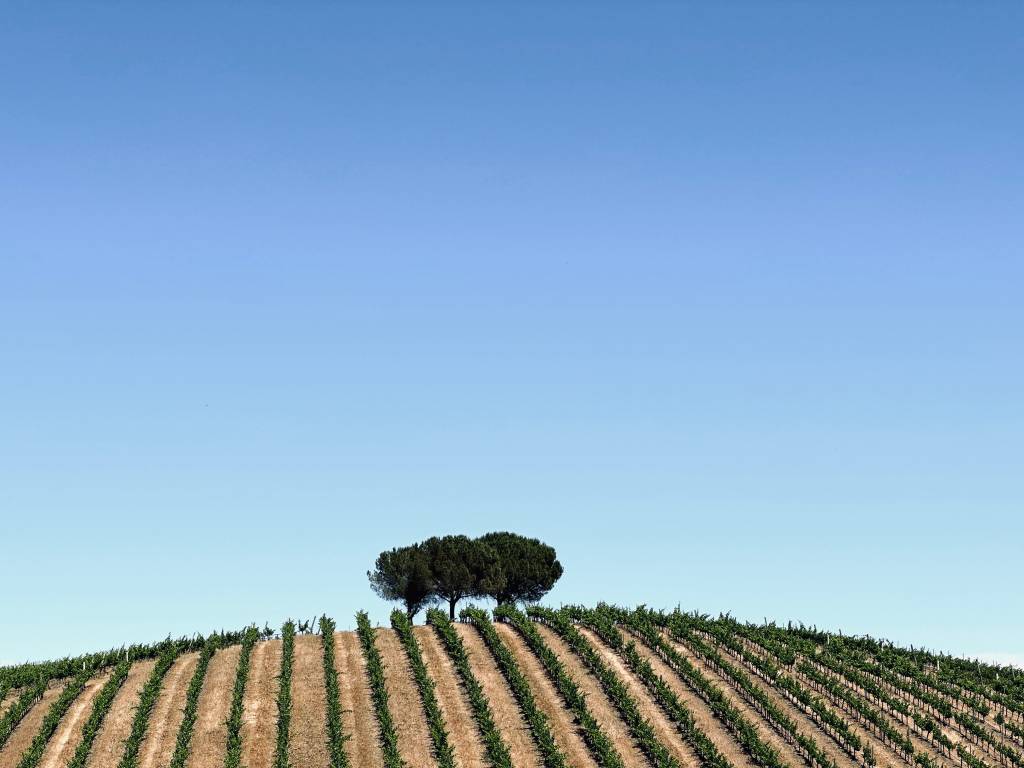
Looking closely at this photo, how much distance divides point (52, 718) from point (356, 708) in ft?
55.7

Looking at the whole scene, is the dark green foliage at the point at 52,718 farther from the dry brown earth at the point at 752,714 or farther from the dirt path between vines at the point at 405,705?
the dry brown earth at the point at 752,714

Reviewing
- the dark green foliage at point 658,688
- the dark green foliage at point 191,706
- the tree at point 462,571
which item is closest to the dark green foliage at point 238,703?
the dark green foliage at point 191,706

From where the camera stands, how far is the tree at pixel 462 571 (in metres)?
111

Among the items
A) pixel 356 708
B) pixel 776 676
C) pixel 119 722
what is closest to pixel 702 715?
pixel 776 676

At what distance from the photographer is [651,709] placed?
2670 inches

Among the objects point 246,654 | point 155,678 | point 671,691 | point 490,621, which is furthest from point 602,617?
point 155,678

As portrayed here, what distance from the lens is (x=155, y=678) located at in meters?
70.6

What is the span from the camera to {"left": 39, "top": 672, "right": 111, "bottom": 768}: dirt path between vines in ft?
204

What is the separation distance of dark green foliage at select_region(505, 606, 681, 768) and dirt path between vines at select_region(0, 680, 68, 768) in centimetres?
2954

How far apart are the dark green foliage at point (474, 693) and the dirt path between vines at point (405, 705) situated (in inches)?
114

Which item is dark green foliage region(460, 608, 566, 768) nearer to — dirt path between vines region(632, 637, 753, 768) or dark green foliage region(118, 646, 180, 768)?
dirt path between vines region(632, 637, 753, 768)

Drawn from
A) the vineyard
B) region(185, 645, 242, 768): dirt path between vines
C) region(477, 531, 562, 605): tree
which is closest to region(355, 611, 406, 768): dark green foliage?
the vineyard

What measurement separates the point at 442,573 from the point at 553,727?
4686 centimetres

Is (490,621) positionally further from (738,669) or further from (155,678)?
(155,678)
